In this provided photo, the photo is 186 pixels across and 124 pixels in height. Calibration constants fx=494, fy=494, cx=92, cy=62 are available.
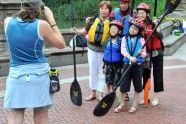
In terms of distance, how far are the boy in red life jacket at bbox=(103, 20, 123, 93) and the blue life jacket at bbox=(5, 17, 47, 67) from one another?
282cm

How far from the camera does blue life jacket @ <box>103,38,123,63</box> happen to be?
7.70 m

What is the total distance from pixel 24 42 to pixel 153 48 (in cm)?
343

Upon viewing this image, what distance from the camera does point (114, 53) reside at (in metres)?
7.73

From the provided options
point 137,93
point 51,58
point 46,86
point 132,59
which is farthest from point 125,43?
point 51,58

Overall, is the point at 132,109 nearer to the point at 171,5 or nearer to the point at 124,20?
the point at 124,20

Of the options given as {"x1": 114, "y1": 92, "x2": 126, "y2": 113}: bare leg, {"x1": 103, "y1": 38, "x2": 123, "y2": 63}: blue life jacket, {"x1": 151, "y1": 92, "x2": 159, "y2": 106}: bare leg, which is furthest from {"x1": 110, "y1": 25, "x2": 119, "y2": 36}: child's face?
{"x1": 151, "y1": 92, "x2": 159, "y2": 106}: bare leg

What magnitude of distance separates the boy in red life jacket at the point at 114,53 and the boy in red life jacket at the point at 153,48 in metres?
0.39

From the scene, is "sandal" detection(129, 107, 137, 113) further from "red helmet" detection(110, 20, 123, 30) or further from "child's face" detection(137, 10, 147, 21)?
"child's face" detection(137, 10, 147, 21)

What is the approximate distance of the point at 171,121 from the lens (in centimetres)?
756

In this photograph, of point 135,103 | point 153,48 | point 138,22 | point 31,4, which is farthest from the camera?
point 135,103

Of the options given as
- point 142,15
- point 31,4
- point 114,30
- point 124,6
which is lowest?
point 114,30

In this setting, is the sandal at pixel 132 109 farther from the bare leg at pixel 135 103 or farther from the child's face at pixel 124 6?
the child's face at pixel 124 6

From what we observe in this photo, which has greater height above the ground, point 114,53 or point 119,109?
point 114,53

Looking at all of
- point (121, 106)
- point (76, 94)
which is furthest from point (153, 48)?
point (76, 94)
